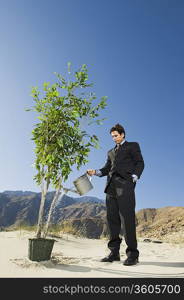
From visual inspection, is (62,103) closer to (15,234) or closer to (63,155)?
(63,155)

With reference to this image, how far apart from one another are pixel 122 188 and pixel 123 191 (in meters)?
0.05

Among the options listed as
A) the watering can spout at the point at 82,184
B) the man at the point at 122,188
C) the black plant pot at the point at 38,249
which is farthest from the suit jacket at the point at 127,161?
Answer: the black plant pot at the point at 38,249

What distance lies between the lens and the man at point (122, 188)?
17.1 ft

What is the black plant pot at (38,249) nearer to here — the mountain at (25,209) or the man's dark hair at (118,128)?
the man's dark hair at (118,128)

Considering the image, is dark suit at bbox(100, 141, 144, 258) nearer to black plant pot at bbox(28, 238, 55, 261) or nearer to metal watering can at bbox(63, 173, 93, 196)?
metal watering can at bbox(63, 173, 93, 196)

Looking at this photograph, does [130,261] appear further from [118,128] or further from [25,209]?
[25,209]

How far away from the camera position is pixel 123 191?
17.2ft

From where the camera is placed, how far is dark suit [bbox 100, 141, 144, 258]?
522cm

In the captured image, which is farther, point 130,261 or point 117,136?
point 117,136

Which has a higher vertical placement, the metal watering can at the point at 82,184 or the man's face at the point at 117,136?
the man's face at the point at 117,136

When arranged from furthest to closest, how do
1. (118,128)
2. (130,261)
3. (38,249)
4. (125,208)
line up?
(118,128) → (38,249) → (125,208) → (130,261)

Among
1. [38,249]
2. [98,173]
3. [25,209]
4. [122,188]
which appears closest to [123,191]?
[122,188]

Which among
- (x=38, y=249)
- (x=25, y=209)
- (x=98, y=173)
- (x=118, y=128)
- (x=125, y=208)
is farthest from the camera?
(x=25, y=209)

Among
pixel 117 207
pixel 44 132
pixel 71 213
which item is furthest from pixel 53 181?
pixel 71 213
